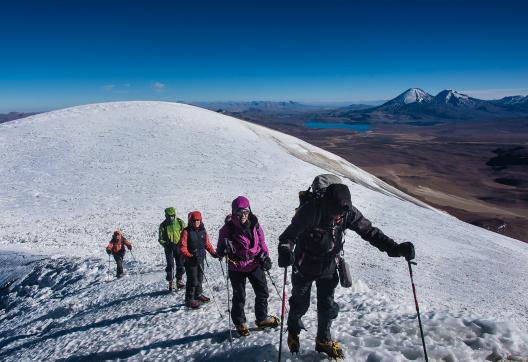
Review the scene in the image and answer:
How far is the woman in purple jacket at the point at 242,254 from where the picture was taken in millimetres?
6895

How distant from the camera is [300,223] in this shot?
17.5 ft

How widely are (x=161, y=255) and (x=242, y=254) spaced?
1105 centimetres

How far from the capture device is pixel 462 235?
24875 mm

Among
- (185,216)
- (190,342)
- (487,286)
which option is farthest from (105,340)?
(487,286)

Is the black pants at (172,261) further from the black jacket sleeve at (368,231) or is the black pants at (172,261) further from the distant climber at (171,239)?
the black jacket sleeve at (368,231)

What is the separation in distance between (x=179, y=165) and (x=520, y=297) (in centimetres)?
2559

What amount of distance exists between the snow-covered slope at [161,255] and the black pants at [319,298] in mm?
540

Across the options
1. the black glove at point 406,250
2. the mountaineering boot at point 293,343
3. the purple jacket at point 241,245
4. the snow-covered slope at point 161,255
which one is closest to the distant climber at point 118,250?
the snow-covered slope at point 161,255

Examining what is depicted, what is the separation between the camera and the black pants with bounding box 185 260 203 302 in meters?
8.87

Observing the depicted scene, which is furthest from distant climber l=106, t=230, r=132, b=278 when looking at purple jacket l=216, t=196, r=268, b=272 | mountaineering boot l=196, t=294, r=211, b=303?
purple jacket l=216, t=196, r=268, b=272

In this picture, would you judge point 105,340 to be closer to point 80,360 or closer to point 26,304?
point 80,360

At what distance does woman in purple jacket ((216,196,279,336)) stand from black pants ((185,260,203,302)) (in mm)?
2067

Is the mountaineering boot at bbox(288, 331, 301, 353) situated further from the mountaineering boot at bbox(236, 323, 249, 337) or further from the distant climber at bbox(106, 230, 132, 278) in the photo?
the distant climber at bbox(106, 230, 132, 278)

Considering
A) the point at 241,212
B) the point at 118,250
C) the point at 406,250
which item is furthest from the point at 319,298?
the point at 118,250
